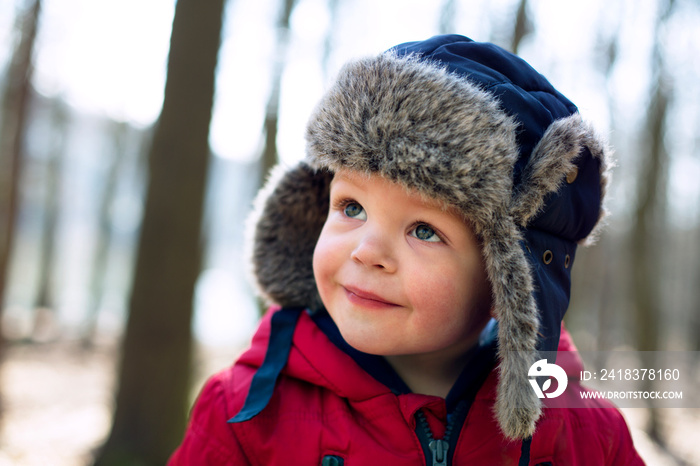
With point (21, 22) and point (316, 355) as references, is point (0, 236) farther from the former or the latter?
point (316, 355)

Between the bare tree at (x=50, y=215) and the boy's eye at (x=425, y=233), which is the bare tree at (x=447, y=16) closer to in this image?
the boy's eye at (x=425, y=233)

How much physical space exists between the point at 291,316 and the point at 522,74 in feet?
3.94

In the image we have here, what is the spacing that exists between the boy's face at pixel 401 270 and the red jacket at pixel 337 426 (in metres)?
0.19

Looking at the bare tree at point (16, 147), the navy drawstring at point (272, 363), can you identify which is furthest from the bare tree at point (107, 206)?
the navy drawstring at point (272, 363)

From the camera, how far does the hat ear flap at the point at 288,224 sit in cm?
199

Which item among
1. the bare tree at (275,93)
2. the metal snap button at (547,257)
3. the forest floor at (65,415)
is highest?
the bare tree at (275,93)

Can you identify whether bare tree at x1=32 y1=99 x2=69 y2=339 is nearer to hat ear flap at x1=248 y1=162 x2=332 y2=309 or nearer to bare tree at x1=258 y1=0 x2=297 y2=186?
bare tree at x1=258 y1=0 x2=297 y2=186

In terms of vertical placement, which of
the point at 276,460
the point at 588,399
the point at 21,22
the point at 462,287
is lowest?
the point at 276,460

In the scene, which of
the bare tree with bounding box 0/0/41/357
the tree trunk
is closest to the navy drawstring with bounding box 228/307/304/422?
the tree trunk

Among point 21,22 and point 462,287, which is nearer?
point 462,287

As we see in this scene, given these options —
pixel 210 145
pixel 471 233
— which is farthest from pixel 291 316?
pixel 210 145

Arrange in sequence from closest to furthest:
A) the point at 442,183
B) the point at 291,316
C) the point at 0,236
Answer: the point at 442,183 < the point at 291,316 < the point at 0,236

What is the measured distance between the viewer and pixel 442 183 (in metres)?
1.41

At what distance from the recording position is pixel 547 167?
143cm
